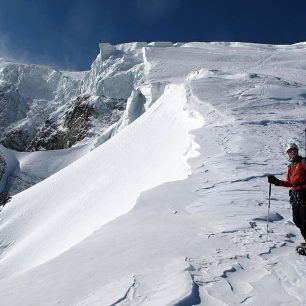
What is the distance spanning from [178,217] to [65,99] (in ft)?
479

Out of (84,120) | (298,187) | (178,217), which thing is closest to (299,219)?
(298,187)

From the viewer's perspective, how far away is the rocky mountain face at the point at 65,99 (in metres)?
94.8

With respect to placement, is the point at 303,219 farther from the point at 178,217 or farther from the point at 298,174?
the point at 178,217

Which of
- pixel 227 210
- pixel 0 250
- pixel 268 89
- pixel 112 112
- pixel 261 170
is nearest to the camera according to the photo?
pixel 227 210

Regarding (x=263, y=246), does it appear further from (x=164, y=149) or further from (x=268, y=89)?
(x=268, y=89)

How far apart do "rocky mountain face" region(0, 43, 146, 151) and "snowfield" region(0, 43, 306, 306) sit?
63588 mm

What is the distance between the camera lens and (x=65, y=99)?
14812 centimetres

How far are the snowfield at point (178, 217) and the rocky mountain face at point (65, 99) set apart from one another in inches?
2503

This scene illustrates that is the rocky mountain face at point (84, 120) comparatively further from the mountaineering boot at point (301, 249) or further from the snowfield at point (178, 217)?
the mountaineering boot at point (301, 249)

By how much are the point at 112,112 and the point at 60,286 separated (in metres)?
104

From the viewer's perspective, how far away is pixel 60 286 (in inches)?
161

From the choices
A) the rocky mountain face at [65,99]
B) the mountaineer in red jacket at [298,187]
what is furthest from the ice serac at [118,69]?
the mountaineer in red jacket at [298,187]

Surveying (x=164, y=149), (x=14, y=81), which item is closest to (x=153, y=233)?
(x=164, y=149)

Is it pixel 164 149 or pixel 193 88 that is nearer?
pixel 164 149
